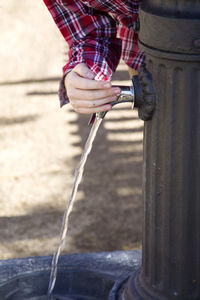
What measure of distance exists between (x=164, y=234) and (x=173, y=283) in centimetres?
15

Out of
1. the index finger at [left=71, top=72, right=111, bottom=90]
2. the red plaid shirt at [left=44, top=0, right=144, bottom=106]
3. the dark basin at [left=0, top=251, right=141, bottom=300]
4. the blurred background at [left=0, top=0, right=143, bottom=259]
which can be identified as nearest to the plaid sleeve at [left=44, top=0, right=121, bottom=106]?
the red plaid shirt at [left=44, top=0, right=144, bottom=106]

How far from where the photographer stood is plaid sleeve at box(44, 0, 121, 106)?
6.02ft

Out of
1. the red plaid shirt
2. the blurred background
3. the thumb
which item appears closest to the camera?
the thumb

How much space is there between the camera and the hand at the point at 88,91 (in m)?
1.65

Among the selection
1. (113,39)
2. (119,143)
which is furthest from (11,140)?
(113,39)

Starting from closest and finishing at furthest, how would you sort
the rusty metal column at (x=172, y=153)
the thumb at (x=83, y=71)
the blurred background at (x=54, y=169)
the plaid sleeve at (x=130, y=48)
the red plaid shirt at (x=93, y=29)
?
the rusty metal column at (x=172, y=153)
the thumb at (x=83, y=71)
the red plaid shirt at (x=93, y=29)
the plaid sleeve at (x=130, y=48)
the blurred background at (x=54, y=169)

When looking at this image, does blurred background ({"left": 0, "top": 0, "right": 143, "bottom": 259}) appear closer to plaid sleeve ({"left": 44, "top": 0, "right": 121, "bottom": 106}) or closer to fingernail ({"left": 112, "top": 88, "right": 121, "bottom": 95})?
plaid sleeve ({"left": 44, "top": 0, "right": 121, "bottom": 106})

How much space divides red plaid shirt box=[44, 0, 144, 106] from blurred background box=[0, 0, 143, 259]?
141 cm

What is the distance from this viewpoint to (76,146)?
13.4 ft

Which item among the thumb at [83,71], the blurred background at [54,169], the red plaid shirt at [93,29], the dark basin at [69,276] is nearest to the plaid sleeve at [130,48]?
the red plaid shirt at [93,29]

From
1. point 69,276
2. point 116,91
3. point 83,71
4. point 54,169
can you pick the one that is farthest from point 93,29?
point 54,169

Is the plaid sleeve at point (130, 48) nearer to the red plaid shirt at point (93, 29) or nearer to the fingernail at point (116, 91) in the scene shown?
the red plaid shirt at point (93, 29)

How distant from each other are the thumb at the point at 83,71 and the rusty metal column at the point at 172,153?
167 millimetres

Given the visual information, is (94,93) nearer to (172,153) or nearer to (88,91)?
(88,91)
